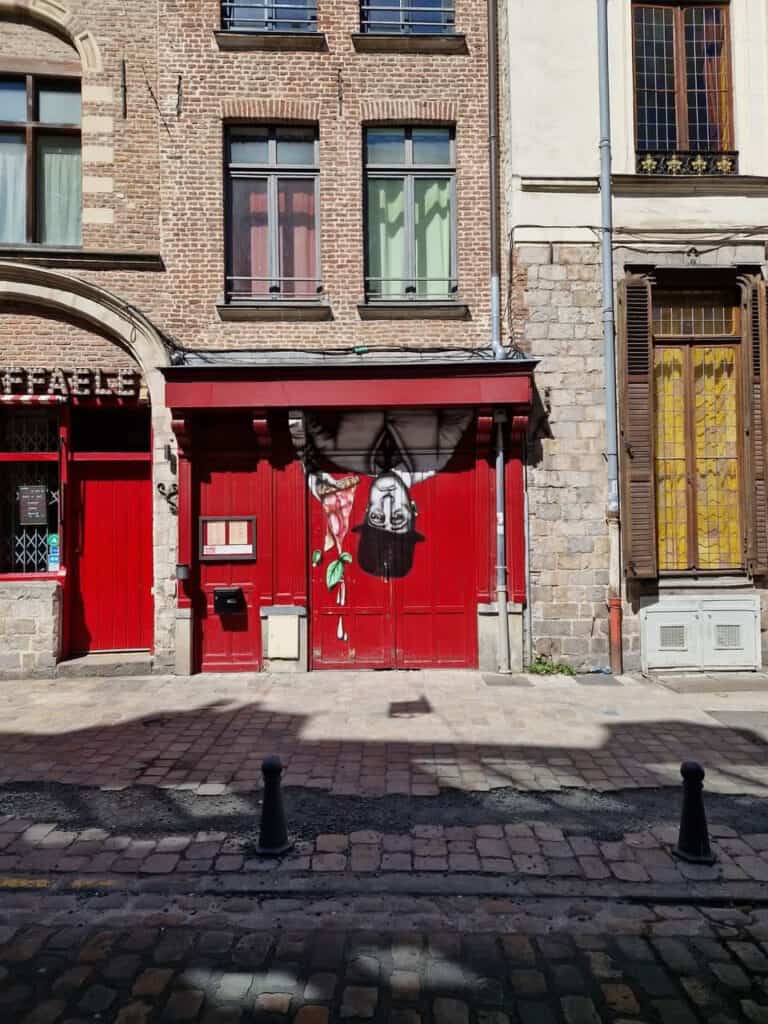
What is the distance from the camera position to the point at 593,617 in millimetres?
8688

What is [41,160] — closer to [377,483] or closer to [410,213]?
[410,213]

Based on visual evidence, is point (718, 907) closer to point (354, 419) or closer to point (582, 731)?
point (582, 731)

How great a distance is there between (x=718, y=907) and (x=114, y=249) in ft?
31.3

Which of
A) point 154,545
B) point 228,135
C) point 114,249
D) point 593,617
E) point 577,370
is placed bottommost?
point 593,617

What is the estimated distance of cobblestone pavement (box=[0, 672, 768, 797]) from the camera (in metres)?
5.26

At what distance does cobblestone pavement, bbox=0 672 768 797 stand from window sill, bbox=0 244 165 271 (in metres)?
5.56

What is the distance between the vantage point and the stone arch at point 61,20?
883 centimetres

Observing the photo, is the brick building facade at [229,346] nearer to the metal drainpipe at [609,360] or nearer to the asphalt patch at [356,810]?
the metal drainpipe at [609,360]

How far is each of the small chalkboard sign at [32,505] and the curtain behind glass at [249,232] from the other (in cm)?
408

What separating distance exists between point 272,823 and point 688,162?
966cm

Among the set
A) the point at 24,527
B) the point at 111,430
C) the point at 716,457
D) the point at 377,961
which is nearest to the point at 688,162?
the point at 716,457

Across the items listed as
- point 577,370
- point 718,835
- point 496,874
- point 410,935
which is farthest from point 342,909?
point 577,370

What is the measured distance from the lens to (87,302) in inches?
345

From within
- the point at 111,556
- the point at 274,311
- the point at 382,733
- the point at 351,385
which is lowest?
the point at 382,733
